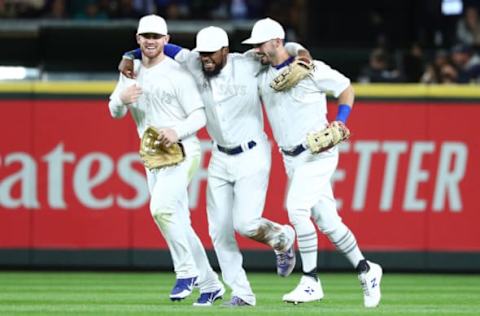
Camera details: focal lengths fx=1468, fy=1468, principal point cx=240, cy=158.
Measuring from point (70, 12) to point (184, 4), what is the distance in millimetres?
1490

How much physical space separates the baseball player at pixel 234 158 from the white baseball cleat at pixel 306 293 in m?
0.29

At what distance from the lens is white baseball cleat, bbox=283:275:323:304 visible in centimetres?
1073

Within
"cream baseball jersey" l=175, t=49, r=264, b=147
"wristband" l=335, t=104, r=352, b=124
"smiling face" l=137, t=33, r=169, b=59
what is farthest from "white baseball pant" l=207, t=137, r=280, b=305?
"smiling face" l=137, t=33, r=169, b=59

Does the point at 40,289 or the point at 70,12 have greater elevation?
the point at 70,12

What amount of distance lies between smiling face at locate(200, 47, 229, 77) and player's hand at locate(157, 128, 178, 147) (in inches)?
20.6

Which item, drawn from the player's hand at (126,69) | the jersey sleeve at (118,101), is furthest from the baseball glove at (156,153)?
the player's hand at (126,69)

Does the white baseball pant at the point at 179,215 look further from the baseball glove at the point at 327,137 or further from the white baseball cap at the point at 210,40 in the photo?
the baseball glove at the point at 327,137

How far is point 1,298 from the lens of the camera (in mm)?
11688

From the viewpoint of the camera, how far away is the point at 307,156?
10875 millimetres

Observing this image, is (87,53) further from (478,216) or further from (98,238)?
(478,216)

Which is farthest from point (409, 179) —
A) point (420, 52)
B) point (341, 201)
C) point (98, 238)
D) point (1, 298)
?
point (1, 298)

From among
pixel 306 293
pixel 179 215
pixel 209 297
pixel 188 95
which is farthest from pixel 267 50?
pixel 209 297

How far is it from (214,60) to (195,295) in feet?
8.13

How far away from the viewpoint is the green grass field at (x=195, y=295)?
1012 cm
